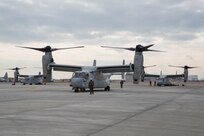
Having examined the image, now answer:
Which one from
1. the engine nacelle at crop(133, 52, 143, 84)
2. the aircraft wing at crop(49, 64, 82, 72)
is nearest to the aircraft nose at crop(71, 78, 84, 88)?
the aircraft wing at crop(49, 64, 82, 72)

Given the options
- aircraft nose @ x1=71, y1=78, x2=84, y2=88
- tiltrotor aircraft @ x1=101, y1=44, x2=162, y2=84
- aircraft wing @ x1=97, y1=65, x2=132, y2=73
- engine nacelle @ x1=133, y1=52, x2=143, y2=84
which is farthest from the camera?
aircraft wing @ x1=97, y1=65, x2=132, y2=73

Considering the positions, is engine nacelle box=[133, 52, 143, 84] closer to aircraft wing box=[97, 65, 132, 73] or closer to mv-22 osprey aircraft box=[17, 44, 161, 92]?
mv-22 osprey aircraft box=[17, 44, 161, 92]

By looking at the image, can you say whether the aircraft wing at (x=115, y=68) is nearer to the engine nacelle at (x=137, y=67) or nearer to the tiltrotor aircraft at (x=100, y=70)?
the tiltrotor aircraft at (x=100, y=70)

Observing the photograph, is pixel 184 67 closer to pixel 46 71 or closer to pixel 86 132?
pixel 46 71

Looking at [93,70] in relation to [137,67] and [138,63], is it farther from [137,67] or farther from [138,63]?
[138,63]

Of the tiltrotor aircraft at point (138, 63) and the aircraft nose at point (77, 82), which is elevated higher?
the tiltrotor aircraft at point (138, 63)

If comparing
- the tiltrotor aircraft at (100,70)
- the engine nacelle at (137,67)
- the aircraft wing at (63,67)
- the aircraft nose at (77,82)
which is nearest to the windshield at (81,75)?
the tiltrotor aircraft at (100,70)

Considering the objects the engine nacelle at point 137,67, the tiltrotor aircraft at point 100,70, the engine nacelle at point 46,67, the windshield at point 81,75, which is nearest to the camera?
the windshield at point 81,75

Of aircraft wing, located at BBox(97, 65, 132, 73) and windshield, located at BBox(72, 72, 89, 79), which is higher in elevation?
aircraft wing, located at BBox(97, 65, 132, 73)

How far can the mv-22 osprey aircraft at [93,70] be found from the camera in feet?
145

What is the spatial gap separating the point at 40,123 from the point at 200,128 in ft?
16.2

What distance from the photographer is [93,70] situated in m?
48.2

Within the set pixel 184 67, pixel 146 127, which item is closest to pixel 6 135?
pixel 146 127

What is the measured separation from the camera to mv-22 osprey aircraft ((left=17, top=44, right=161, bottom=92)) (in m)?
44.1
